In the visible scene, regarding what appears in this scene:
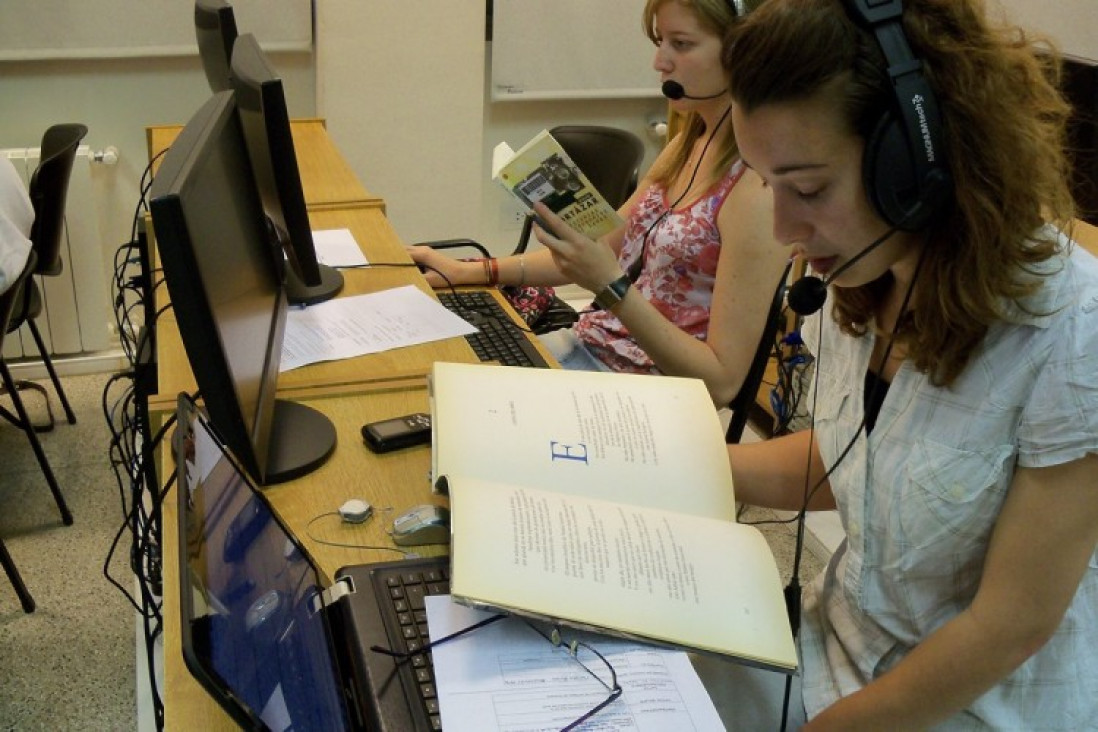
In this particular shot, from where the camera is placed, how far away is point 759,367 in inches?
65.1

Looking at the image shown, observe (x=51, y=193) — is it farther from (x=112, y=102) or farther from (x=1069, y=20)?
(x=1069, y=20)

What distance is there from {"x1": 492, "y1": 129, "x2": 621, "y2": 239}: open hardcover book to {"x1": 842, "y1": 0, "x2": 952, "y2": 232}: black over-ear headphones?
0.77m

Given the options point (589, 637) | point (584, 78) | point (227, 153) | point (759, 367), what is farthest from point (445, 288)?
point (584, 78)

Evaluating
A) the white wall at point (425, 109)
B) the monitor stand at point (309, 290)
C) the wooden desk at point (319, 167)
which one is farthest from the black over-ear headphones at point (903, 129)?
the white wall at point (425, 109)

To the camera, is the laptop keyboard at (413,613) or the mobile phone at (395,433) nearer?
the laptop keyboard at (413,613)

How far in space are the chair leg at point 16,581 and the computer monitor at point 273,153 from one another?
0.94m

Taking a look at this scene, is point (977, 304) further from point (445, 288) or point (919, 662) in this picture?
point (445, 288)

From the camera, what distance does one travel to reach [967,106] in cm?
86

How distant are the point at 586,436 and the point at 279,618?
1.38 feet

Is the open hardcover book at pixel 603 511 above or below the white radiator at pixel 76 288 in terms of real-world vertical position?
above

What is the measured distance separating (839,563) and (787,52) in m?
0.59

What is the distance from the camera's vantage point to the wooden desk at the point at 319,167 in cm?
230

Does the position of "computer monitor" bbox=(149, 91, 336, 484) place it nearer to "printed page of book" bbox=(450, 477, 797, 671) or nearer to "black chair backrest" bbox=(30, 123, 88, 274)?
"printed page of book" bbox=(450, 477, 797, 671)

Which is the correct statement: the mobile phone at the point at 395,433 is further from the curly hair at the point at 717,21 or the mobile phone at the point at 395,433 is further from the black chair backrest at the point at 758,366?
the curly hair at the point at 717,21
